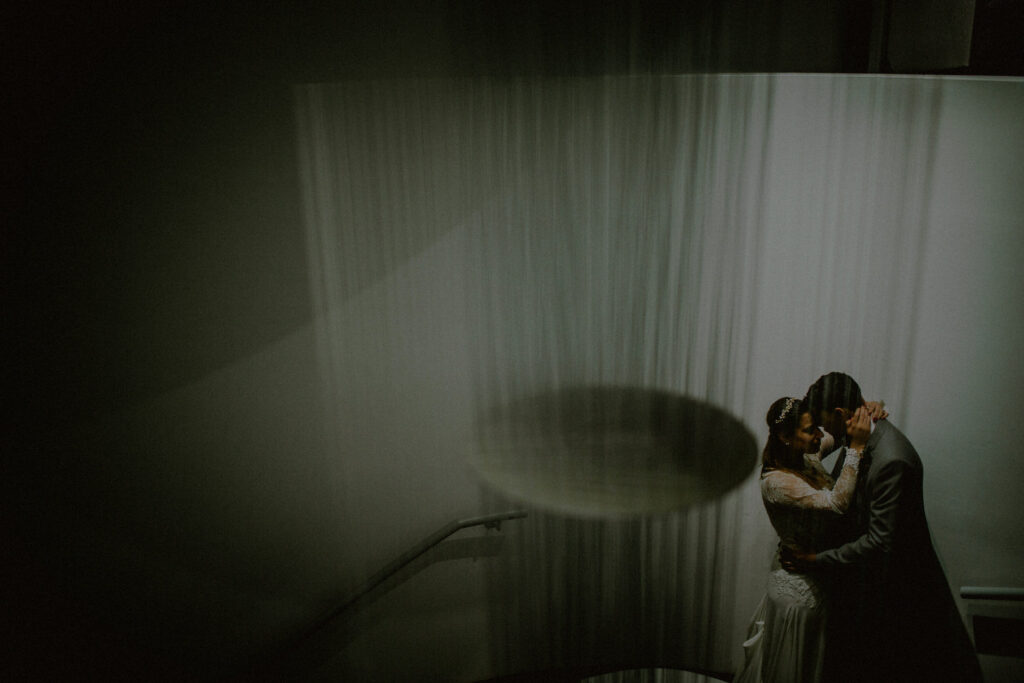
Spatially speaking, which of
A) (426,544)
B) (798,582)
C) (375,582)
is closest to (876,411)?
(798,582)

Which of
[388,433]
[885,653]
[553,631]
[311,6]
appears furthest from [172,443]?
[885,653]

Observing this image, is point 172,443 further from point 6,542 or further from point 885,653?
point 885,653

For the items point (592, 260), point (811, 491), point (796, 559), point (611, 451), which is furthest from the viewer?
point (611, 451)

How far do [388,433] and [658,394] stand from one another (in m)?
1.28

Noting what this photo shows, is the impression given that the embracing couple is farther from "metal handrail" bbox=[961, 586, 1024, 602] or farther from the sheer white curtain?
the sheer white curtain

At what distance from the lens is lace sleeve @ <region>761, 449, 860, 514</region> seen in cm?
233

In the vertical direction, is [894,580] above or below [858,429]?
below

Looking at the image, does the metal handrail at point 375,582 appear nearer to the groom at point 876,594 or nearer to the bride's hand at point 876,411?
the groom at point 876,594

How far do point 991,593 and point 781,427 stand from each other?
4.40ft

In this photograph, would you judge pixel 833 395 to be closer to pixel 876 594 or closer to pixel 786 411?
pixel 786 411

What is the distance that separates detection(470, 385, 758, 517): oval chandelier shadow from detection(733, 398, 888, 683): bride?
0.39m

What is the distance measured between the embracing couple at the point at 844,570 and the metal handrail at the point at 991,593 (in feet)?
0.46

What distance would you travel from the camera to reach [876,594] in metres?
2.45

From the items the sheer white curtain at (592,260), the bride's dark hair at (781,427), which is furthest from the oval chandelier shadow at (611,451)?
the bride's dark hair at (781,427)
